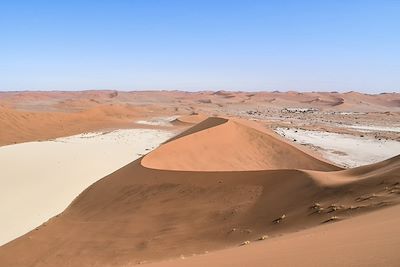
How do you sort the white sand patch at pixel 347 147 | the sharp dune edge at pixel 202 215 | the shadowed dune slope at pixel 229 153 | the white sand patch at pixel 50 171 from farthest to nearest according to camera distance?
1. the white sand patch at pixel 347 147
2. the shadowed dune slope at pixel 229 153
3. the white sand patch at pixel 50 171
4. the sharp dune edge at pixel 202 215

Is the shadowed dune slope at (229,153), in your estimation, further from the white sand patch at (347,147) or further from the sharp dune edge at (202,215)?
the white sand patch at (347,147)

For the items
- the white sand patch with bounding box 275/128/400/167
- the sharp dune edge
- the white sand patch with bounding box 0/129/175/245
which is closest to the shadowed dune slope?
the sharp dune edge


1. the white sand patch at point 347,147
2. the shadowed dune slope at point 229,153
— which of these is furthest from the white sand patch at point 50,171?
the white sand patch at point 347,147

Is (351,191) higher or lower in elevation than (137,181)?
higher

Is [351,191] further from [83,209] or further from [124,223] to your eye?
[83,209]

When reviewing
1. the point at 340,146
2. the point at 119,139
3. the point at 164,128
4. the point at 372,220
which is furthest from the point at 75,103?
the point at 372,220

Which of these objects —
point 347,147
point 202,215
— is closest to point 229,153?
point 347,147
